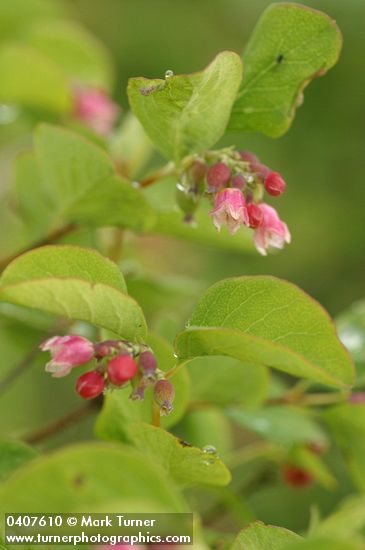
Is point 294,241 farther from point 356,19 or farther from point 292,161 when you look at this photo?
point 356,19

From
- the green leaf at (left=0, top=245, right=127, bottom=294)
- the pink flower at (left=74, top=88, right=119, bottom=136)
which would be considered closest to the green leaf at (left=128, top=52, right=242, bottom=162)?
the green leaf at (left=0, top=245, right=127, bottom=294)

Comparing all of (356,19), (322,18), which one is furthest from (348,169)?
(322,18)

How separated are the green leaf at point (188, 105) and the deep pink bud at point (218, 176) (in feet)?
0.12

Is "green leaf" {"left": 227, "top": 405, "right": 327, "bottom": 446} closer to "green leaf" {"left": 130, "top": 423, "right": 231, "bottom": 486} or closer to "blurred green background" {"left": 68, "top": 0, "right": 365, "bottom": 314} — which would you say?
"green leaf" {"left": 130, "top": 423, "right": 231, "bottom": 486}

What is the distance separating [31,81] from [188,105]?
0.76 m

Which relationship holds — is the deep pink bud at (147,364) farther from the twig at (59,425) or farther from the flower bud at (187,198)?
the twig at (59,425)

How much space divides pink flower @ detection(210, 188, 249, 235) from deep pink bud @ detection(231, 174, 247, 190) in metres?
0.02

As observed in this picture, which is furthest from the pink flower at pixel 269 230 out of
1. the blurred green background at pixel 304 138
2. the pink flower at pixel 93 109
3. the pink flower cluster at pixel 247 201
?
the blurred green background at pixel 304 138

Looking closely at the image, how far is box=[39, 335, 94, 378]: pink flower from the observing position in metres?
0.91

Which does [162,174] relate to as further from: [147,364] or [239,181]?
[147,364]

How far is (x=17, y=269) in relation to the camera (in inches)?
31.7

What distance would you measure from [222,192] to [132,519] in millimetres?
415

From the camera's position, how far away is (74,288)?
30.7 inches

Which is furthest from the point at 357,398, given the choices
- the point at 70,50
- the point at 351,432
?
the point at 70,50
